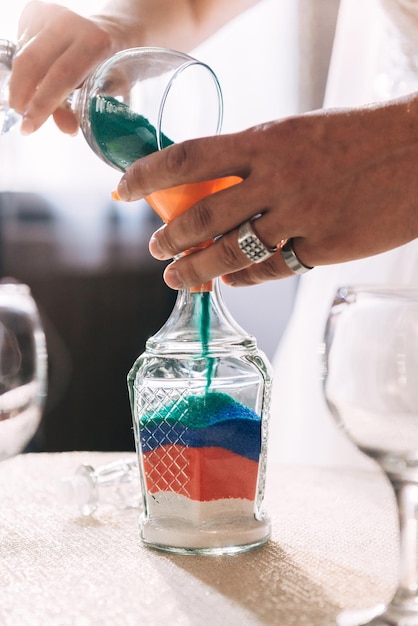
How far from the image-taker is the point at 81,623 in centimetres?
49

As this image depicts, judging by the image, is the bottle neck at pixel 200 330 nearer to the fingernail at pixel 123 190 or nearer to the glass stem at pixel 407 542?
the fingernail at pixel 123 190

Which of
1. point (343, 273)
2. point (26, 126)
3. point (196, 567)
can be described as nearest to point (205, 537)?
point (196, 567)

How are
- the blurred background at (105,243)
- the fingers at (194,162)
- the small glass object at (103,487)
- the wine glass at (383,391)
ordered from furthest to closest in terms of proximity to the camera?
the blurred background at (105,243) < the small glass object at (103,487) < the fingers at (194,162) < the wine glass at (383,391)

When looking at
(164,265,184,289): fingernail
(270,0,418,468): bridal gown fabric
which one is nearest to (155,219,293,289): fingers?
(164,265,184,289): fingernail

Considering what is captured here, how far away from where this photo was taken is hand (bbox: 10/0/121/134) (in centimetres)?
82

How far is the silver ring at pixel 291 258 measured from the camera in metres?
0.69

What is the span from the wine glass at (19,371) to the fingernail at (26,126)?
0.67 ft

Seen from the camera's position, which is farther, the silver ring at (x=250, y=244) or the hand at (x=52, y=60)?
the hand at (x=52, y=60)

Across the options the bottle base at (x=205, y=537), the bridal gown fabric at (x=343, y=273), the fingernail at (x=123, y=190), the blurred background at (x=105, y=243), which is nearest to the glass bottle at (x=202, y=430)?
the bottle base at (x=205, y=537)

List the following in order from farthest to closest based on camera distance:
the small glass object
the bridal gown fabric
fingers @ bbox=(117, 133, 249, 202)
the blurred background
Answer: the blurred background, the bridal gown fabric, the small glass object, fingers @ bbox=(117, 133, 249, 202)

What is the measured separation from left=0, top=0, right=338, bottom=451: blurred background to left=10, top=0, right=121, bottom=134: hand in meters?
1.64

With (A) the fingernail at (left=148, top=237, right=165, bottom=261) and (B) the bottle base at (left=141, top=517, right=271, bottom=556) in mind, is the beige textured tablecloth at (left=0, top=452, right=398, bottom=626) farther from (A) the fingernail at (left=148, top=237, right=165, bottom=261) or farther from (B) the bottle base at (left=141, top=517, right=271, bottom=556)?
(A) the fingernail at (left=148, top=237, right=165, bottom=261)

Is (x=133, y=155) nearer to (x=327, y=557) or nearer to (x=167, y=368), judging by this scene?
(x=167, y=368)

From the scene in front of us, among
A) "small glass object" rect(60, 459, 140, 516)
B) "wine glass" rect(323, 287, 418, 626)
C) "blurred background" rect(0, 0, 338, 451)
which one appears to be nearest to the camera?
"wine glass" rect(323, 287, 418, 626)
